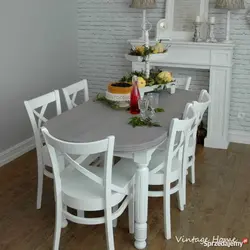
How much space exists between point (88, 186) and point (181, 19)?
2.82 meters

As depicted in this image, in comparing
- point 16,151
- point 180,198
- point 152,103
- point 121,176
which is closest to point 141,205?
point 121,176

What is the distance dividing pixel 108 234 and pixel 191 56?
2606 millimetres

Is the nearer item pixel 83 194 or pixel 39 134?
pixel 83 194

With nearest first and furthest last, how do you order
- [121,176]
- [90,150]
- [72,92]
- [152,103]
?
[90,150] < [121,176] < [152,103] < [72,92]

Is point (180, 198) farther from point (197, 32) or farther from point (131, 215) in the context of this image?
point (197, 32)

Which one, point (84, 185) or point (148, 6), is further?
point (148, 6)

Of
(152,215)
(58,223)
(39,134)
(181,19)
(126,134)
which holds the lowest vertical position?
(152,215)

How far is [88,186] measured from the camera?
261 centimetres

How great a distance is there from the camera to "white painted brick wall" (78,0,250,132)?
4684mm

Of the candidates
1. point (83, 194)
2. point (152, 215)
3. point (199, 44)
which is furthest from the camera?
point (199, 44)

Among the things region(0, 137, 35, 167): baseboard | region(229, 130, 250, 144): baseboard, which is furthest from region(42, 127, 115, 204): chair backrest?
region(229, 130, 250, 144): baseboard

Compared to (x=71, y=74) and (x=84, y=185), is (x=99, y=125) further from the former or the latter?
(x=71, y=74)

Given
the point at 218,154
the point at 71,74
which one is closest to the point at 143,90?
the point at 218,154

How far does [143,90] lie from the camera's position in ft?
11.0
